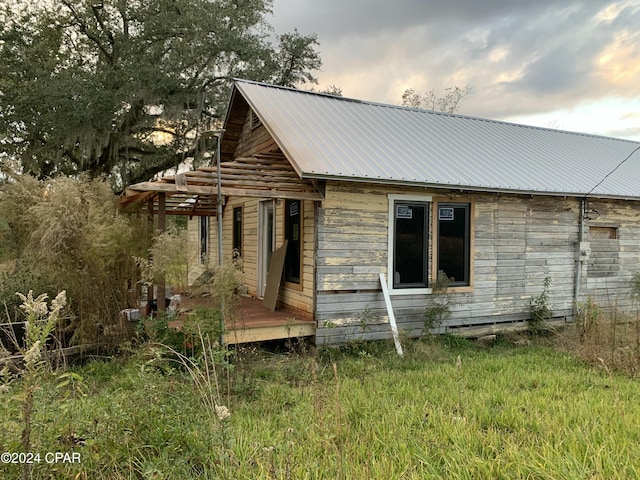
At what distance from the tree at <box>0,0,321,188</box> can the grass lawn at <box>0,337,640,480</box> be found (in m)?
12.3

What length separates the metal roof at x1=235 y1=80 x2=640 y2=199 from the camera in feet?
24.2

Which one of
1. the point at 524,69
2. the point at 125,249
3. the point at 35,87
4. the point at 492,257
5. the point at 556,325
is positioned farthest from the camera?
the point at 524,69

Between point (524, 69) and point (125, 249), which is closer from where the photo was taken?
point (125, 249)

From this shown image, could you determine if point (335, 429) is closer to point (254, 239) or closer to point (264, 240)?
point (264, 240)

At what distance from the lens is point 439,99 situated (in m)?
29.8

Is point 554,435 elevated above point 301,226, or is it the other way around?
point 301,226

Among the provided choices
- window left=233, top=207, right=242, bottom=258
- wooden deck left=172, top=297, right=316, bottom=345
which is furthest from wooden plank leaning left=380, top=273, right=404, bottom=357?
window left=233, top=207, right=242, bottom=258

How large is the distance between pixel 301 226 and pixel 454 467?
541cm

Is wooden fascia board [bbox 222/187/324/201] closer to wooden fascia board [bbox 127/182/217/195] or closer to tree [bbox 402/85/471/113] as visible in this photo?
wooden fascia board [bbox 127/182/217/195]

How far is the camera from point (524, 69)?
19.5 metres

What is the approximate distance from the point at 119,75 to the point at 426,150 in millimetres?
11640

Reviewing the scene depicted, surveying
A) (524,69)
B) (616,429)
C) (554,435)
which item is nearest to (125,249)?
(554,435)

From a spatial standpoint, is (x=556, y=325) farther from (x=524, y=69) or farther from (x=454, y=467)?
(x=524, y=69)

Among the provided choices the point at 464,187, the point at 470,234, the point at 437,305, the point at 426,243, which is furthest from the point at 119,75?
the point at 437,305
